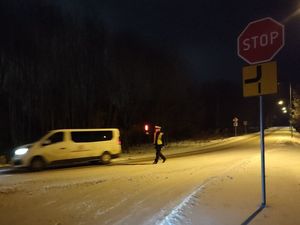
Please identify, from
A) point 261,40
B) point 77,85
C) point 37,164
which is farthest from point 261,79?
point 77,85

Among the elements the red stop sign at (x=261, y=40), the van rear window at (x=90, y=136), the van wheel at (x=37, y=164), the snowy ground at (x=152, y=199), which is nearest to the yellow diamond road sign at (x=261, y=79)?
the red stop sign at (x=261, y=40)

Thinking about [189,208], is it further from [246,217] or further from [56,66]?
[56,66]

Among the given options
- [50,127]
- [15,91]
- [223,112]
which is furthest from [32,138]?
[223,112]

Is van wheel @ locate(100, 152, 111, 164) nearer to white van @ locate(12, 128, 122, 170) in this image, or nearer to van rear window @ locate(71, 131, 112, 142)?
white van @ locate(12, 128, 122, 170)

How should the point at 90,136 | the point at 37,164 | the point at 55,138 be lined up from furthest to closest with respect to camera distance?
the point at 90,136 < the point at 55,138 < the point at 37,164

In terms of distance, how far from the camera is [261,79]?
8.80 m

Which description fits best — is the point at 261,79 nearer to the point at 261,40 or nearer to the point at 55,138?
the point at 261,40

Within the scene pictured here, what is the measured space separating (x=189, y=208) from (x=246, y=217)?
1285 mm

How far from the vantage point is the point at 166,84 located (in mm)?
55000

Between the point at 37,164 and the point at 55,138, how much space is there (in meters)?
1.57

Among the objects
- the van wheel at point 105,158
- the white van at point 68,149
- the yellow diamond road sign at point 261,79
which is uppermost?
the yellow diamond road sign at point 261,79

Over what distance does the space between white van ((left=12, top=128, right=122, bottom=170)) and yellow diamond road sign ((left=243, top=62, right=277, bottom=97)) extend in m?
13.8

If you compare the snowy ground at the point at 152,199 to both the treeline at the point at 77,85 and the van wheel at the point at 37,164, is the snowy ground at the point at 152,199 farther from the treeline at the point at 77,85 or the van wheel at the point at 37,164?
the treeline at the point at 77,85

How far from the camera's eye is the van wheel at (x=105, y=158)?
887 inches
